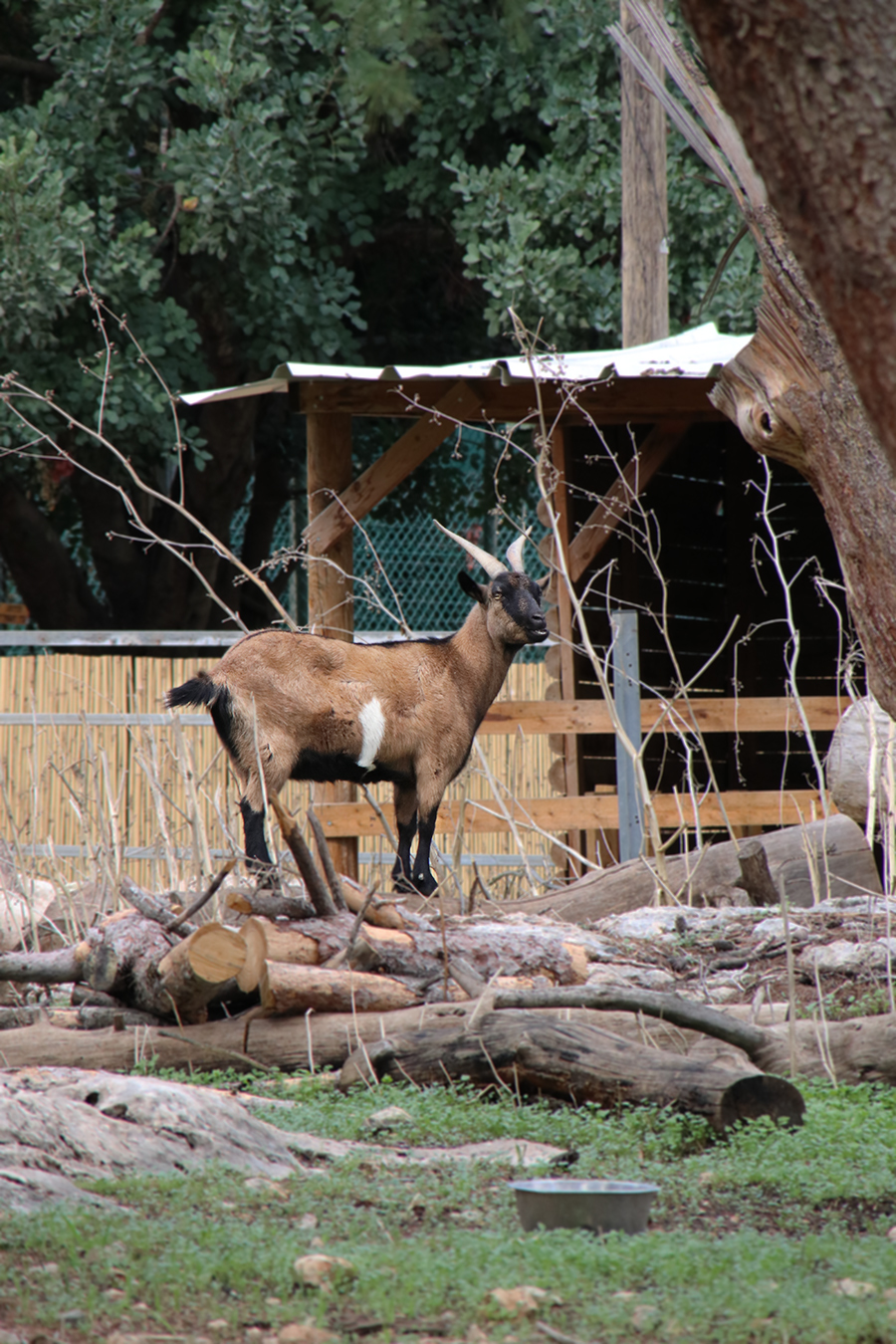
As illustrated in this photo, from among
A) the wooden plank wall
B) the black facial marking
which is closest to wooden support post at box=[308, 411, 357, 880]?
the wooden plank wall

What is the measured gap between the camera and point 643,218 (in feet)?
38.3

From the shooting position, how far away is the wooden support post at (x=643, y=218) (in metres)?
11.5

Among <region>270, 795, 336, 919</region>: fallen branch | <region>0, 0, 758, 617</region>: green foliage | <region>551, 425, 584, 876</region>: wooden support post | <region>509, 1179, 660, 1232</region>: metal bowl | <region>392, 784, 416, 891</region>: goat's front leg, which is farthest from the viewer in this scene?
<region>0, 0, 758, 617</region>: green foliage

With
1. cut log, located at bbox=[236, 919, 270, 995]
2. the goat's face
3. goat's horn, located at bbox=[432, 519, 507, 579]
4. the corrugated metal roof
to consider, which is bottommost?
cut log, located at bbox=[236, 919, 270, 995]

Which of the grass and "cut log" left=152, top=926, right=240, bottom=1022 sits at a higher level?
"cut log" left=152, top=926, right=240, bottom=1022

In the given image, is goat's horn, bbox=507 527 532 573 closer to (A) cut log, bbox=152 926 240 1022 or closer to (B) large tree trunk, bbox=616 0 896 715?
(A) cut log, bbox=152 926 240 1022

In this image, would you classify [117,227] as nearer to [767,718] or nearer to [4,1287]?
[767,718]

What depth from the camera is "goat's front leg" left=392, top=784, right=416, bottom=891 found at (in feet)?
25.5

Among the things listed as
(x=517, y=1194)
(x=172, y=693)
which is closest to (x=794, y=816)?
(x=172, y=693)

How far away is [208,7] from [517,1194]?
466 inches

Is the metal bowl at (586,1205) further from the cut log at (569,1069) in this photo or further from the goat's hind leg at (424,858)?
the goat's hind leg at (424,858)

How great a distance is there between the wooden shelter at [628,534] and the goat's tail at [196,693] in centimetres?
166

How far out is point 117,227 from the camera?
14250mm

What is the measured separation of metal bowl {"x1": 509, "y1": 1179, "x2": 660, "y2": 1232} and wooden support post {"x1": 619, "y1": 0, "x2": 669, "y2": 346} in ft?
29.9
